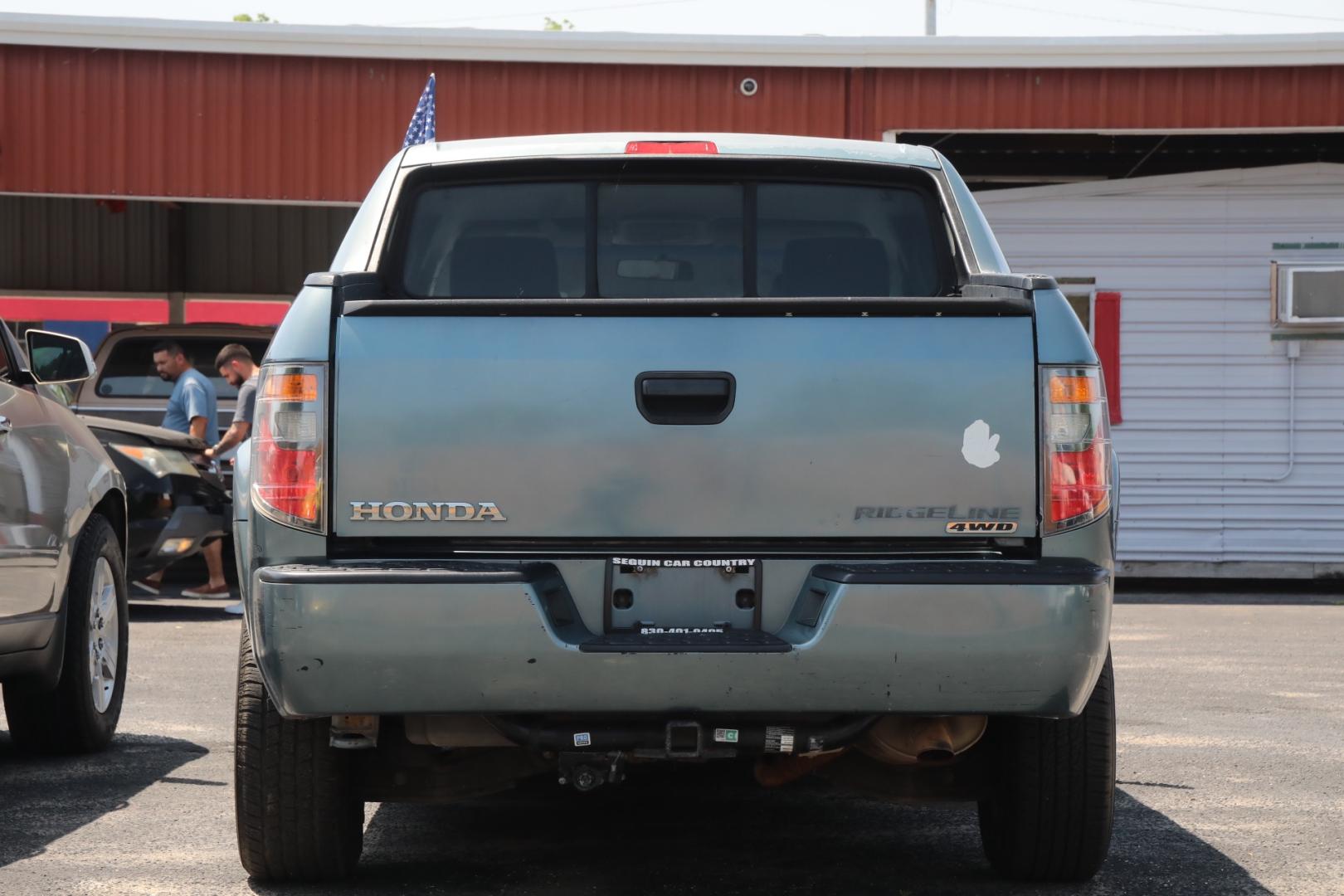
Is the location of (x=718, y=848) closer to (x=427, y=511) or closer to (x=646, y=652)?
(x=646, y=652)

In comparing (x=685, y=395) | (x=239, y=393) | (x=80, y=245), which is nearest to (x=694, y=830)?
(x=685, y=395)

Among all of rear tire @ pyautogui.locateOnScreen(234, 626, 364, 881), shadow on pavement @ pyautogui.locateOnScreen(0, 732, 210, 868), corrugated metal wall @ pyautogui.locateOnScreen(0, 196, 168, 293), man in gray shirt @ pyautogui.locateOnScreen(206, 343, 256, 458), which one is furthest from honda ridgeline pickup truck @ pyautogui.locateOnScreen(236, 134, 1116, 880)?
corrugated metal wall @ pyautogui.locateOnScreen(0, 196, 168, 293)

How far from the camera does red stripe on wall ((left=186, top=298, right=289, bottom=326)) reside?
25.5m

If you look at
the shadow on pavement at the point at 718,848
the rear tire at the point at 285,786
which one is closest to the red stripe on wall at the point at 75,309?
the shadow on pavement at the point at 718,848

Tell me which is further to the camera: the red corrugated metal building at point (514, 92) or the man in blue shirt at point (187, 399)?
the red corrugated metal building at point (514, 92)

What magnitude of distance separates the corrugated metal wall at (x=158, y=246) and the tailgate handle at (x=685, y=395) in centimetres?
2267

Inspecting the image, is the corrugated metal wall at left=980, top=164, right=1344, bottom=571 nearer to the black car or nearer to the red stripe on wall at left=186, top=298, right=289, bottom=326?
the black car

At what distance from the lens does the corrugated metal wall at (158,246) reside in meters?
25.8

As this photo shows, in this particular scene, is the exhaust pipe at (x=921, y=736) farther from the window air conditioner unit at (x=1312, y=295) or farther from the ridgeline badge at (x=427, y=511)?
the window air conditioner unit at (x=1312, y=295)

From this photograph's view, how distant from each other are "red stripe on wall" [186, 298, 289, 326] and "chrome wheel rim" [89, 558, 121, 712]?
19.1m

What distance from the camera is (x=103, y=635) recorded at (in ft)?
21.3

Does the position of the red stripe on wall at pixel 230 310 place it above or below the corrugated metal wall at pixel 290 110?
below

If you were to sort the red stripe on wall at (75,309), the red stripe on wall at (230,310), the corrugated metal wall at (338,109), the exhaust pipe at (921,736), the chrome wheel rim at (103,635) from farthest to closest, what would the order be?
the red stripe on wall at (75,309) < the red stripe on wall at (230,310) < the corrugated metal wall at (338,109) < the chrome wheel rim at (103,635) < the exhaust pipe at (921,736)

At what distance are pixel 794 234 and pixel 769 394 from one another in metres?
1.00
